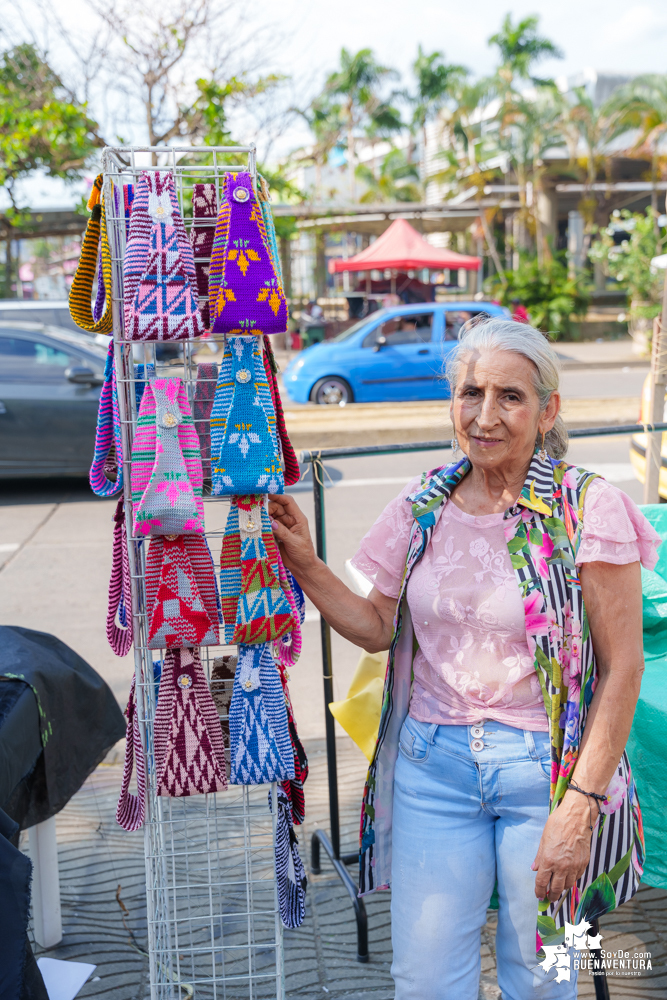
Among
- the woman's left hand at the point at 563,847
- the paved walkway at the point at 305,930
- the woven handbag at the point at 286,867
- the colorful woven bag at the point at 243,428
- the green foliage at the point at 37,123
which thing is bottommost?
the paved walkway at the point at 305,930

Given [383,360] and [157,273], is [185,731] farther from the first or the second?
[383,360]

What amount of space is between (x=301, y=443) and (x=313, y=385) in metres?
3.67

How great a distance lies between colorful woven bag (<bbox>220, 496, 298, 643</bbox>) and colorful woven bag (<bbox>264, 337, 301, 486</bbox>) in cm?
19

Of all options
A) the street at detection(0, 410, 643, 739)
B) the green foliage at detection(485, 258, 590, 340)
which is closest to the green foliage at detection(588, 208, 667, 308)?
the green foliage at detection(485, 258, 590, 340)

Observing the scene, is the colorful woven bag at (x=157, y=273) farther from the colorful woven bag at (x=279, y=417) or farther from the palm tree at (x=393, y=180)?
the palm tree at (x=393, y=180)

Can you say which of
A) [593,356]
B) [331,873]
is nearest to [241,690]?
[331,873]

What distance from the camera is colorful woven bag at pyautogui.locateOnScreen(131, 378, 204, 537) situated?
168 centimetres

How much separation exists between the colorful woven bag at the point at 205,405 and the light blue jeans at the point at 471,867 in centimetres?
79

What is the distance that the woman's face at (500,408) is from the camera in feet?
5.91

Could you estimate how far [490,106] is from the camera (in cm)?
3181

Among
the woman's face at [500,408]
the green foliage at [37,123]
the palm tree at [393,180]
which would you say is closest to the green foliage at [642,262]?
the palm tree at [393,180]

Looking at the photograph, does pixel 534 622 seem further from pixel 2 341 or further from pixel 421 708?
pixel 2 341

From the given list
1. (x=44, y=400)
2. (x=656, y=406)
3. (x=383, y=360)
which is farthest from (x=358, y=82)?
(x=656, y=406)

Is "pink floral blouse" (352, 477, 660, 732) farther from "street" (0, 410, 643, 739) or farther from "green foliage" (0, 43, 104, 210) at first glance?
"green foliage" (0, 43, 104, 210)
